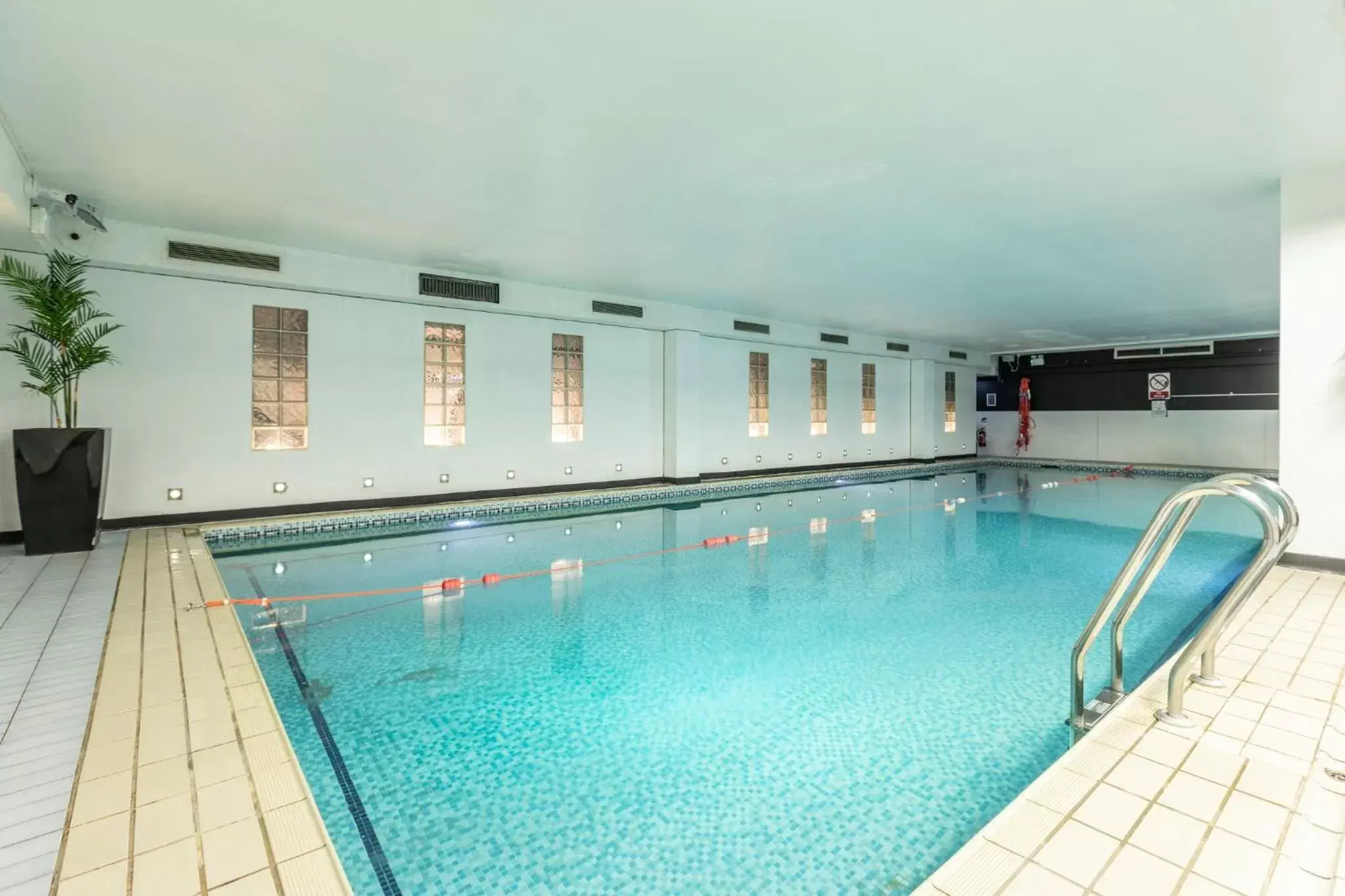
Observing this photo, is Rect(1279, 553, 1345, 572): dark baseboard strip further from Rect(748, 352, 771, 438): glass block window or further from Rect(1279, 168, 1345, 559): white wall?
Rect(748, 352, 771, 438): glass block window

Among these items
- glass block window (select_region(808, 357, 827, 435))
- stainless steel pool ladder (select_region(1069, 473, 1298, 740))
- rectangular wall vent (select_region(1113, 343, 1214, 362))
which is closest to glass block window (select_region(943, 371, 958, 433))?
rectangular wall vent (select_region(1113, 343, 1214, 362))

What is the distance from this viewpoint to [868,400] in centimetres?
1230

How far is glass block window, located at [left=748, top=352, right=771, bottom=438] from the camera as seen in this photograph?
404 inches

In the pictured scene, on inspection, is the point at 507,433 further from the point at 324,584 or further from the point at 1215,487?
the point at 1215,487

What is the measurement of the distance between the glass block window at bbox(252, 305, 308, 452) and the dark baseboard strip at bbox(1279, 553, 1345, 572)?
789 cm

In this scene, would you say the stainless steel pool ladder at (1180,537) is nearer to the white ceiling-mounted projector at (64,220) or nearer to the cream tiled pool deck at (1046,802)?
the cream tiled pool deck at (1046,802)

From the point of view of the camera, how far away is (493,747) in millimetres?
2131

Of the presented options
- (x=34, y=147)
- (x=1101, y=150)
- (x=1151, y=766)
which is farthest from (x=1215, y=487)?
(x=34, y=147)

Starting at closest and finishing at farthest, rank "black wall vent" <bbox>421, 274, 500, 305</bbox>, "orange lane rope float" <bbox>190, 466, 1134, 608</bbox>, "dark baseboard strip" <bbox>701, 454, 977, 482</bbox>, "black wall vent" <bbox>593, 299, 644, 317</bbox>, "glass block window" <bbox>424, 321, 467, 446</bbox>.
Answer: "orange lane rope float" <bbox>190, 466, 1134, 608</bbox> → "black wall vent" <bbox>421, 274, 500, 305</bbox> → "glass block window" <bbox>424, 321, 467, 446</bbox> → "black wall vent" <bbox>593, 299, 644, 317</bbox> → "dark baseboard strip" <bbox>701, 454, 977, 482</bbox>

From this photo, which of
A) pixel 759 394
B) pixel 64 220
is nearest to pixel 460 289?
pixel 64 220

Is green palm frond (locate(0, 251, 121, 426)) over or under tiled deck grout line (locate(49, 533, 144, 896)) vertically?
over

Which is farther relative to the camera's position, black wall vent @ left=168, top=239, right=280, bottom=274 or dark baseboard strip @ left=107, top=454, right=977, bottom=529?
dark baseboard strip @ left=107, top=454, right=977, bottom=529

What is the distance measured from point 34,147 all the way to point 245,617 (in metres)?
2.99

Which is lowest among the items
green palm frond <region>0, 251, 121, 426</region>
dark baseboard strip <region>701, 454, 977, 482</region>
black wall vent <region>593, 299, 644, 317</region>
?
dark baseboard strip <region>701, 454, 977, 482</region>
